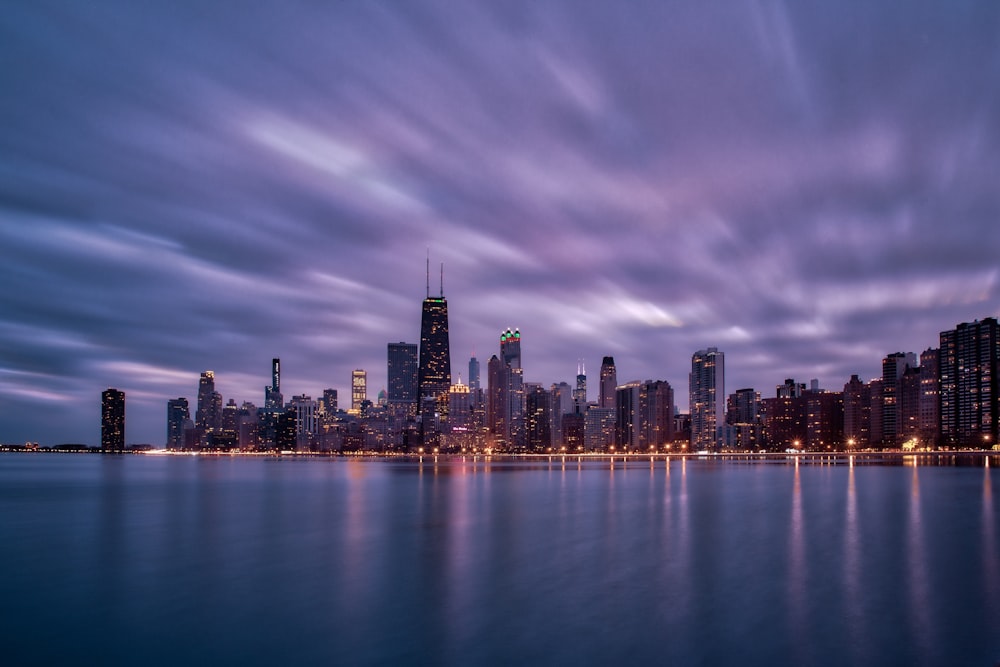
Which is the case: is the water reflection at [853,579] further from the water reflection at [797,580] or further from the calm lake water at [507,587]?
the water reflection at [797,580]

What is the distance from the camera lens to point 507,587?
91.4ft

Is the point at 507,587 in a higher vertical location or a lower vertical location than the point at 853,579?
higher

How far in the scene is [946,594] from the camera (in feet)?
86.9

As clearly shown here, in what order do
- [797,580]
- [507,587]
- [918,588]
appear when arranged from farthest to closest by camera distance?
[797,580]
[507,587]
[918,588]

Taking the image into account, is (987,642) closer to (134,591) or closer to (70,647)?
(70,647)

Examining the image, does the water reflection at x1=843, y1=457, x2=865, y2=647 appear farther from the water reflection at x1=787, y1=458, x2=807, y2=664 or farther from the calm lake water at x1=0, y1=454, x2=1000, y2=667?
the water reflection at x1=787, y1=458, x2=807, y2=664

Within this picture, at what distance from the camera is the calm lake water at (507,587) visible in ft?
66.5

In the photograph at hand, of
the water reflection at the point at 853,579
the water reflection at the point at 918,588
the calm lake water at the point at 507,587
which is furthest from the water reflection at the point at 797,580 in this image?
the water reflection at the point at 918,588

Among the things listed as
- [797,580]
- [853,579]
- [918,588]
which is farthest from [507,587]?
[918,588]

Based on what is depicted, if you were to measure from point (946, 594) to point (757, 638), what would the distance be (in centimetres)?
1096

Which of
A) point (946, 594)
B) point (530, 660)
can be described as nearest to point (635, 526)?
point (946, 594)

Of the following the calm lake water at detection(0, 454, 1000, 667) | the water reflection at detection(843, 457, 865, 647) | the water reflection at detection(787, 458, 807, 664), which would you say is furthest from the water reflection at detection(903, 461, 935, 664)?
the water reflection at detection(787, 458, 807, 664)

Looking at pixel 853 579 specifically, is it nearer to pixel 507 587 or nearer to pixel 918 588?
pixel 918 588

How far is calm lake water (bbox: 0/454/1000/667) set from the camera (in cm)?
2028
